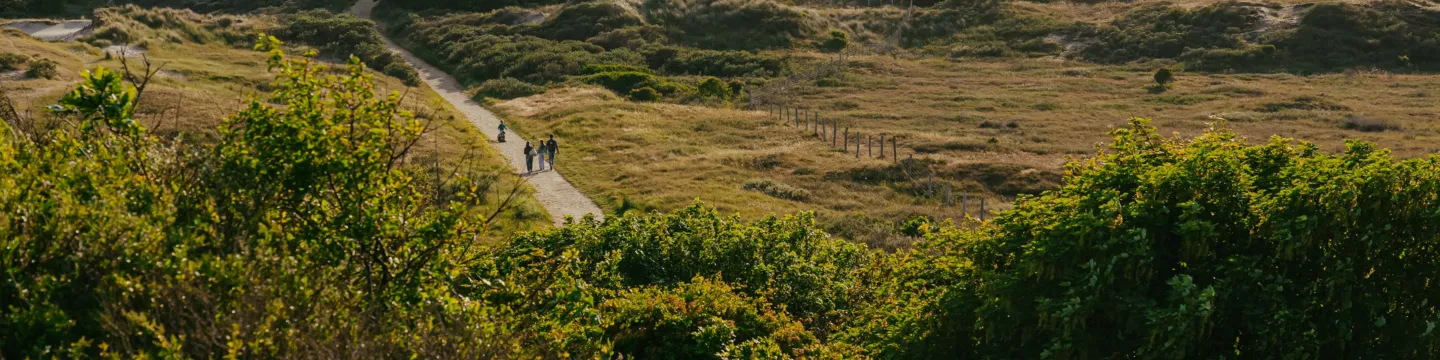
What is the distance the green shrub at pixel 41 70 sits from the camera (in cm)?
4438

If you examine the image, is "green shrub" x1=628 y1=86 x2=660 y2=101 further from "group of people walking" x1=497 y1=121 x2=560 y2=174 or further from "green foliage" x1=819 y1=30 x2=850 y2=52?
"green foliage" x1=819 y1=30 x2=850 y2=52

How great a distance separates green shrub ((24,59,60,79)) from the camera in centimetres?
4438

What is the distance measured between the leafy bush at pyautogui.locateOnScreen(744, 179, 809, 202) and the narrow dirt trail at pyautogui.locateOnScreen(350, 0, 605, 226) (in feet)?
17.5

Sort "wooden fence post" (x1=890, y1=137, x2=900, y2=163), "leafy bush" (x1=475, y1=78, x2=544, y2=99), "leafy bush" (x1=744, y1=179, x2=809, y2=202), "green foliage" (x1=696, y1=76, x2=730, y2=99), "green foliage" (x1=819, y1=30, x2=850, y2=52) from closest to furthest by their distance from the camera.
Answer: "leafy bush" (x1=744, y1=179, x2=809, y2=202)
"wooden fence post" (x1=890, y1=137, x2=900, y2=163)
"leafy bush" (x1=475, y1=78, x2=544, y2=99)
"green foliage" (x1=696, y1=76, x2=730, y2=99)
"green foliage" (x1=819, y1=30, x2=850, y2=52)

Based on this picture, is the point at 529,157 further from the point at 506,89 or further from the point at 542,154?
the point at 506,89

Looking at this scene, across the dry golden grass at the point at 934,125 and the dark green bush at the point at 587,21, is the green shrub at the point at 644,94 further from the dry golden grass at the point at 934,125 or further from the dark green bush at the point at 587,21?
the dark green bush at the point at 587,21

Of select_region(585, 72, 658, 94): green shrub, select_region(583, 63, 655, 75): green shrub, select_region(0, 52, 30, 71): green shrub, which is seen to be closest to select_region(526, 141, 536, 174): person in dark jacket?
select_region(0, 52, 30, 71): green shrub

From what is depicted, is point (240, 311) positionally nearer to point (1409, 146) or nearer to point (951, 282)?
point (951, 282)

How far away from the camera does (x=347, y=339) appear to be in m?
8.09

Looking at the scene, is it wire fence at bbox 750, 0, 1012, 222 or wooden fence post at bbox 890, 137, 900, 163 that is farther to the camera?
wooden fence post at bbox 890, 137, 900, 163

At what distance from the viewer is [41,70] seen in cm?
4503

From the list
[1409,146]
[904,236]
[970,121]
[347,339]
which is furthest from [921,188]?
[347,339]

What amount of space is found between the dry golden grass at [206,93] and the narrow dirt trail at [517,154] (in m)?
0.70

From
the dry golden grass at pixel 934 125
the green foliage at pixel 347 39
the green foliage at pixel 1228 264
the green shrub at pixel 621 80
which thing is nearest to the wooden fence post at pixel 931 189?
the dry golden grass at pixel 934 125
